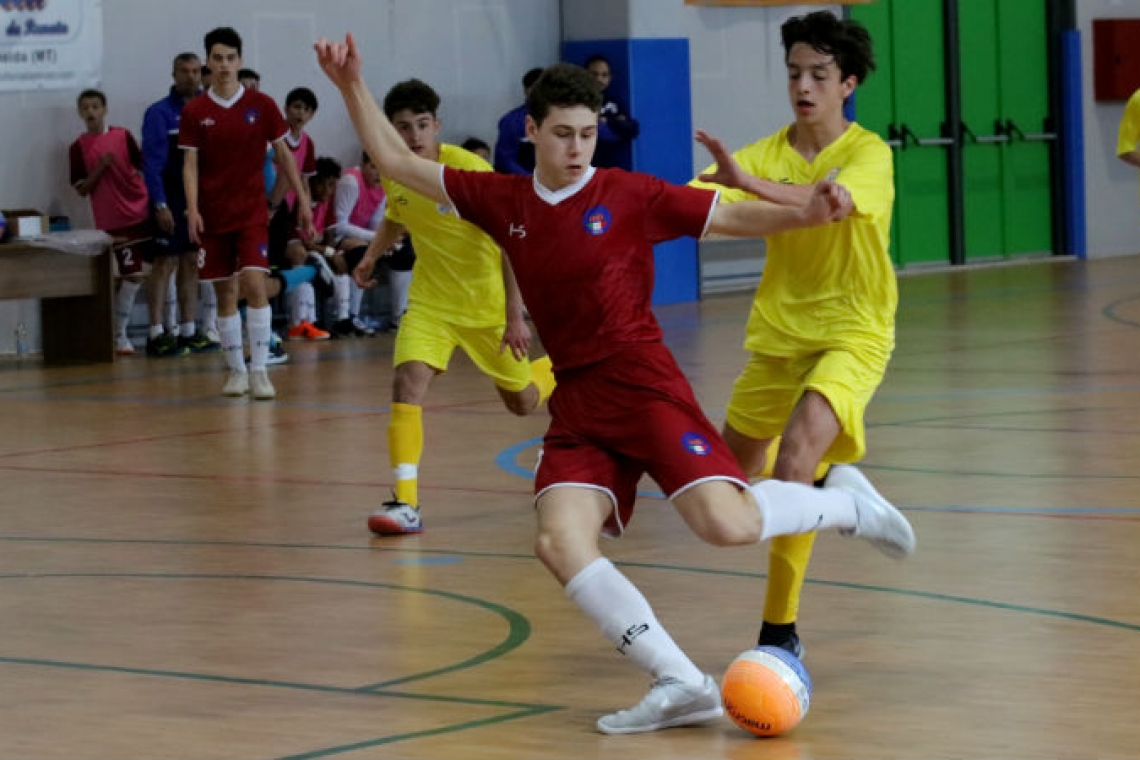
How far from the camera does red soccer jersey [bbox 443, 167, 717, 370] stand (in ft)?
17.7

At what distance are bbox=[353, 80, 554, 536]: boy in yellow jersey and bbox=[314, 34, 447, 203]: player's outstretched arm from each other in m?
2.42

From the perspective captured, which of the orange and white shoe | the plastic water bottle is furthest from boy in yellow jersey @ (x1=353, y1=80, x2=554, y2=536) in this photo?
the orange and white shoe

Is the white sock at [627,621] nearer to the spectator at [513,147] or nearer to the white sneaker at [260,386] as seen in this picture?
the white sneaker at [260,386]

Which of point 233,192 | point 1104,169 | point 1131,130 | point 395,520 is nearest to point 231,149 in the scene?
point 233,192

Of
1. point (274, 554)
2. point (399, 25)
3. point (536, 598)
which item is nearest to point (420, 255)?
point (274, 554)

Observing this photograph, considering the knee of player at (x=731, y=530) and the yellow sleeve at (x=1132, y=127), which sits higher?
the yellow sleeve at (x=1132, y=127)

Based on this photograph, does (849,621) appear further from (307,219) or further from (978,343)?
(978,343)

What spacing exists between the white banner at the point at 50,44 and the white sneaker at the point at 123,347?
1930 millimetres

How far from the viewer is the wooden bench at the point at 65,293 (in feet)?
50.3

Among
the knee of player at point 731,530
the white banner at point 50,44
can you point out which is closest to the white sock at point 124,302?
the white banner at point 50,44

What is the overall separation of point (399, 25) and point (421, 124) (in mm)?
10881

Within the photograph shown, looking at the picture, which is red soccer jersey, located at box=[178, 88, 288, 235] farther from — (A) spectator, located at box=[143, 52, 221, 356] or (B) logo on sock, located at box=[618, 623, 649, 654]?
(B) logo on sock, located at box=[618, 623, 649, 654]

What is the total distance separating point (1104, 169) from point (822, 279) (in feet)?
67.1

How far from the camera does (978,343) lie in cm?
1521
